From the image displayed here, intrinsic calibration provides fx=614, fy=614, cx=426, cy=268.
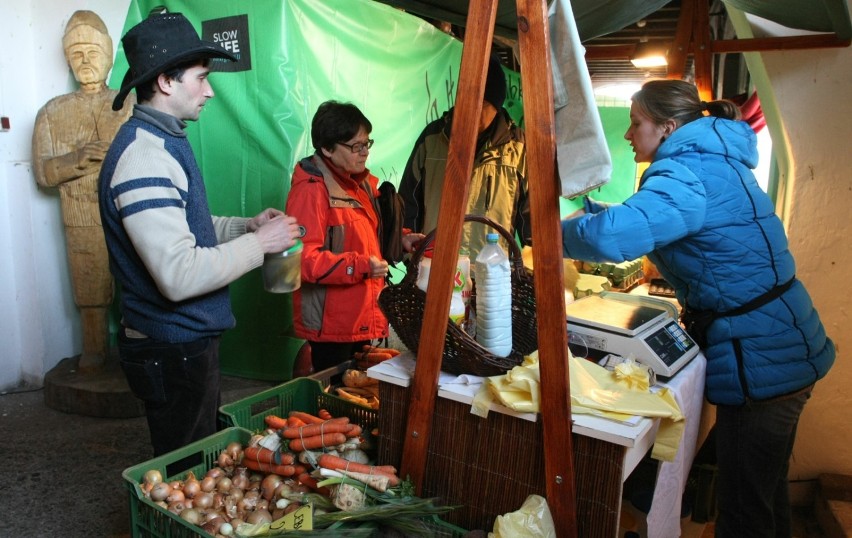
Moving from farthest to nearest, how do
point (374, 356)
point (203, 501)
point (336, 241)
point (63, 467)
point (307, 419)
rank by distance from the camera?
point (63, 467) → point (336, 241) → point (374, 356) → point (307, 419) → point (203, 501)

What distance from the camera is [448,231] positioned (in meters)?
1.47

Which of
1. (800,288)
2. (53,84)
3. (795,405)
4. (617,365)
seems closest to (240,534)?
(617,365)

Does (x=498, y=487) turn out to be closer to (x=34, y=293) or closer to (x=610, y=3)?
(x=610, y=3)

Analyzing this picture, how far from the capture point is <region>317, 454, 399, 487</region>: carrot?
161cm

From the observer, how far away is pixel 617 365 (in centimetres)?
167

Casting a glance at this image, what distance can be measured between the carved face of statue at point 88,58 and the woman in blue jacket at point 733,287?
3399 millimetres

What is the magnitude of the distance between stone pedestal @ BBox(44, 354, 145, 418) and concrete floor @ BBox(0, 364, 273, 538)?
0.05 m

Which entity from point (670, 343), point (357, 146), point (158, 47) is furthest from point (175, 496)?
point (357, 146)

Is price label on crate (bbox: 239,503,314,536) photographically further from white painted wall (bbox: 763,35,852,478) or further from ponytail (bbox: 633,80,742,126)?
white painted wall (bbox: 763,35,852,478)

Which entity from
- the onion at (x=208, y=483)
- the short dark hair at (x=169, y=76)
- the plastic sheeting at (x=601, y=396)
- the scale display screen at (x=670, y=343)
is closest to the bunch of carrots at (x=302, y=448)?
the onion at (x=208, y=483)

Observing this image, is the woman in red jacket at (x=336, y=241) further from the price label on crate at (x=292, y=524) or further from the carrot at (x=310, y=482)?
the price label on crate at (x=292, y=524)

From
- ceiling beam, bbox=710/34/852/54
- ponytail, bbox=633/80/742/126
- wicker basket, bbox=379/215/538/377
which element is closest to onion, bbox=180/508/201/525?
wicker basket, bbox=379/215/538/377

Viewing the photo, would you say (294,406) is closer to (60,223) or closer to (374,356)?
(374,356)

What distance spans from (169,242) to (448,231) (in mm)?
777
